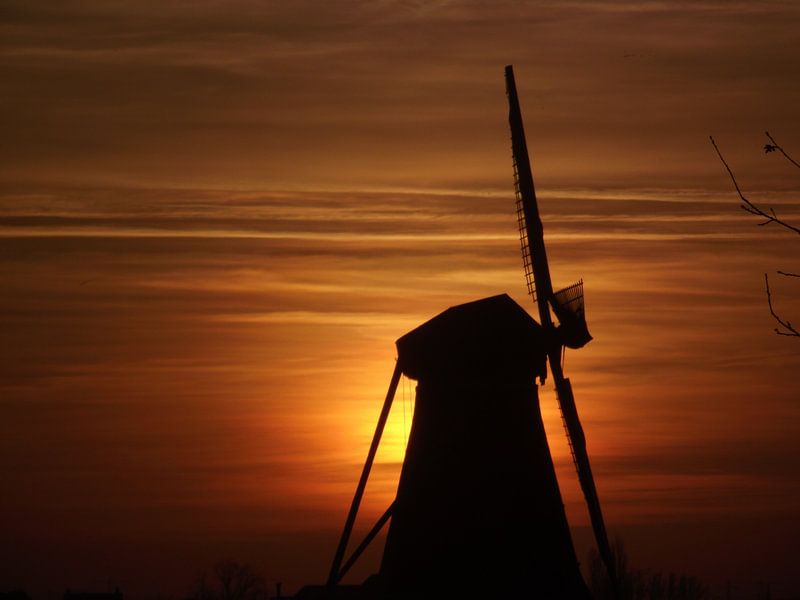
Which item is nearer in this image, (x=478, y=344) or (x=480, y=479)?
(x=480, y=479)

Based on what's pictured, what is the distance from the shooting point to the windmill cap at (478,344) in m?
24.7

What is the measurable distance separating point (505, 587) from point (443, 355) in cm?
491

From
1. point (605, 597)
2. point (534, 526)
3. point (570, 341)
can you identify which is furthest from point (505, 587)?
point (605, 597)

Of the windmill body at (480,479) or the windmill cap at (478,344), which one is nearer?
the windmill body at (480,479)

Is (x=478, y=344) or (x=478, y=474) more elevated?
(x=478, y=344)

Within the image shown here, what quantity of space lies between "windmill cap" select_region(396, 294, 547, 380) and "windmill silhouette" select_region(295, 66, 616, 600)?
2cm

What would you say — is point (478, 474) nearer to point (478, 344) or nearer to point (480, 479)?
point (480, 479)

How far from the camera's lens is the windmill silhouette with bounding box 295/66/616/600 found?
79.6ft

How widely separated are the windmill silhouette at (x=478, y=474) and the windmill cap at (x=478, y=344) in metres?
0.02

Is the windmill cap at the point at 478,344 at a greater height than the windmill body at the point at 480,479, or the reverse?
the windmill cap at the point at 478,344

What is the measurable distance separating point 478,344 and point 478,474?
2.69m

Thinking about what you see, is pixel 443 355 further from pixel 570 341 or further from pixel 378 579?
pixel 378 579

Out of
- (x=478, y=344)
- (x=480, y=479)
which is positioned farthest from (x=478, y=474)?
(x=478, y=344)

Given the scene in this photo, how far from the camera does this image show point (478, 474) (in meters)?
24.4
